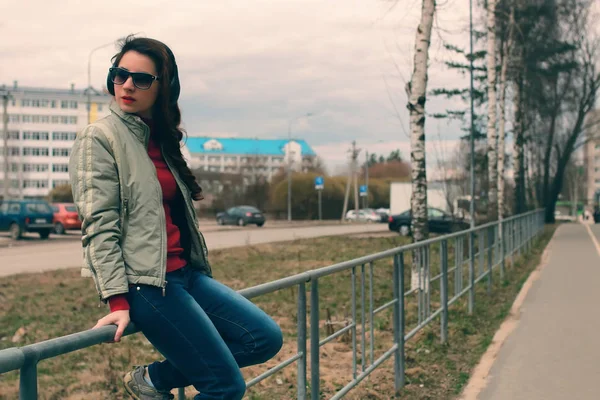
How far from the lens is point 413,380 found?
6762 mm

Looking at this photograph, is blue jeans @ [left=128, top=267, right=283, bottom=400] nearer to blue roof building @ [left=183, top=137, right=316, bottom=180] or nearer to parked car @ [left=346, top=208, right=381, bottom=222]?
parked car @ [left=346, top=208, right=381, bottom=222]

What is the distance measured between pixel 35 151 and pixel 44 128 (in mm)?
3685

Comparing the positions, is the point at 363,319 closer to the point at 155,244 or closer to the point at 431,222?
the point at 155,244

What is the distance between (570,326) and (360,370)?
4.81 meters

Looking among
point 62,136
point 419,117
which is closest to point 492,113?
point 419,117

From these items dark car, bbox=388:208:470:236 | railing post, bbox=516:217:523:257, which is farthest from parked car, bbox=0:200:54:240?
railing post, bbox=516:217:523:257

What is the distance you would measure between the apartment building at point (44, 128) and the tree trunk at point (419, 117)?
349 ft

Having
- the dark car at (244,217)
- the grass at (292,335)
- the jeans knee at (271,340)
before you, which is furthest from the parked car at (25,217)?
the jeans knee at (271,340)

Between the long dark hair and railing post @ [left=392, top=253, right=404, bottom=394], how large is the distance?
11.2 feet

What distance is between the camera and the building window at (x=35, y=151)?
387 ft

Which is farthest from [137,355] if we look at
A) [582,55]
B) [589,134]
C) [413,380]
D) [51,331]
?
[589,134]

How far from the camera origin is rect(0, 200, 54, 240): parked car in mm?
31891

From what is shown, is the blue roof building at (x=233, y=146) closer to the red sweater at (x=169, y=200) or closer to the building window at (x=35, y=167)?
the building window at (x=35, y=167)

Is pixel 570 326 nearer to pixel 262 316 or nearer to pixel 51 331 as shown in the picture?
pixel 51 331
